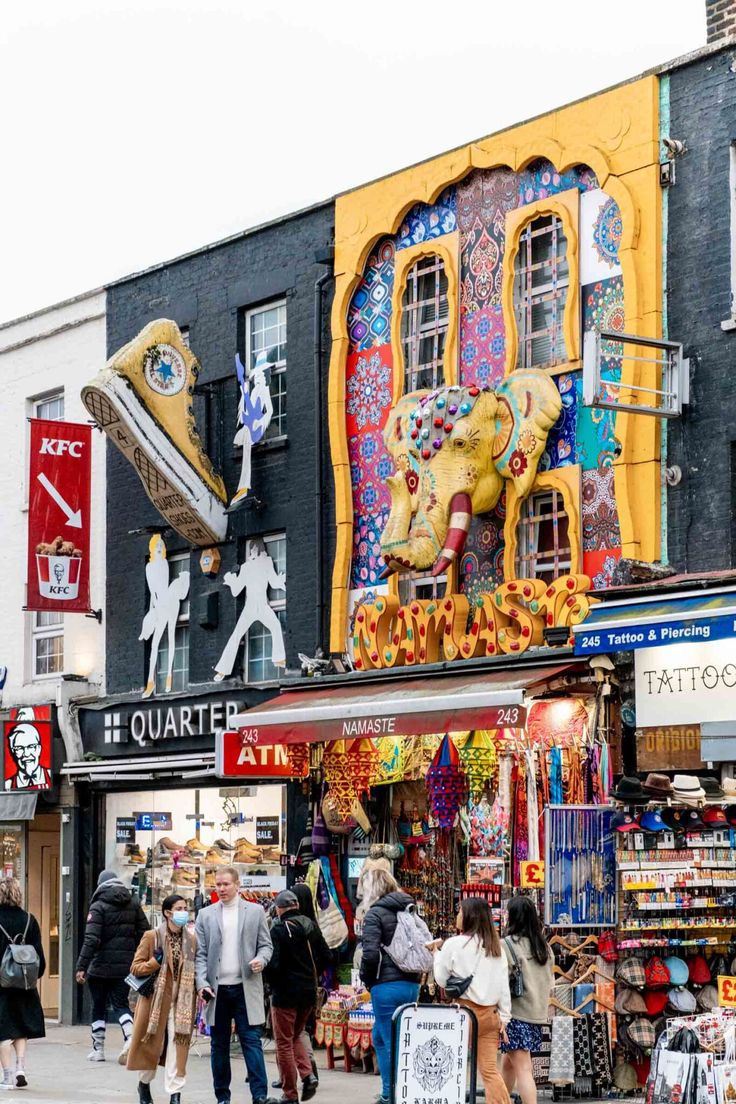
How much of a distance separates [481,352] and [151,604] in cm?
653

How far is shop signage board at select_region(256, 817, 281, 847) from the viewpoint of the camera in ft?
71.4

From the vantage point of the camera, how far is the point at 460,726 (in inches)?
680

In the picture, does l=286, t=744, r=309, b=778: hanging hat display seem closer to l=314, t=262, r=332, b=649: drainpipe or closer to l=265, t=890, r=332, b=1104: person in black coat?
l=314, t=262, r=332, b=649: drainpipe

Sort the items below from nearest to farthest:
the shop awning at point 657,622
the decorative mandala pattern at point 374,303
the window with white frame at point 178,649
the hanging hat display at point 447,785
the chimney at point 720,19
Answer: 1. the shop awning at point 657,622
2. the chimney at point 720,19
3. the hanging hat display at point 447,785
4. the decorative mandala pattern at point 374,303
5. the window with white frame at point 178,649

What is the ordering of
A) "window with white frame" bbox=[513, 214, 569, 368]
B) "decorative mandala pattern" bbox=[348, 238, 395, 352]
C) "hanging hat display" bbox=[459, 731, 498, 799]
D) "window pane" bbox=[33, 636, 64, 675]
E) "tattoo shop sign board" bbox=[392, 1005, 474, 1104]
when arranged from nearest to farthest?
1. "tattoo shop sign board" bbox=[392, 1005, 474, 1104]
2. "hanging hat display" bbox=[459, 731, 498, 799]
3. "window with white frame" bbox=[513, 214, 569, 368]
4. "decorative mandala pattern" bbox=[348, 238, 395, 352]
5. "window pane" bbox=[33, 636, 64, 675]

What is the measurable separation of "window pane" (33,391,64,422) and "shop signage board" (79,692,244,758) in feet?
14.6

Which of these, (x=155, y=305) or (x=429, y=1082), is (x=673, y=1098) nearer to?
(x=429, y=1082)

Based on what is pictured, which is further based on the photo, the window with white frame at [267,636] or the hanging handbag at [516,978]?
the window with white frame at [267,636]

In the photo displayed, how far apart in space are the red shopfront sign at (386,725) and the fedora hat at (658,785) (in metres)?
1.45

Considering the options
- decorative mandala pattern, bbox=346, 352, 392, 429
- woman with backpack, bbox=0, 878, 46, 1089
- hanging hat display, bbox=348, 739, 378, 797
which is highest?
decorative mandala pattern, bbox=346, 352, 392, 429

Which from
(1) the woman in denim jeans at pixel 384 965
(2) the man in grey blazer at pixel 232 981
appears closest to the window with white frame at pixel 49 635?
(2) the man in grey blazer at pixel 232 981

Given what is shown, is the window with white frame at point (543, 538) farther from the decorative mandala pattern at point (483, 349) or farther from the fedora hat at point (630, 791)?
the fedora hat at point (630, 791)

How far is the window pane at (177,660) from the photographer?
77.9 ft

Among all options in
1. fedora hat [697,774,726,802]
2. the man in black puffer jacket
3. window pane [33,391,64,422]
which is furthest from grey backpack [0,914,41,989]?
window pane [33,391,64,422]
